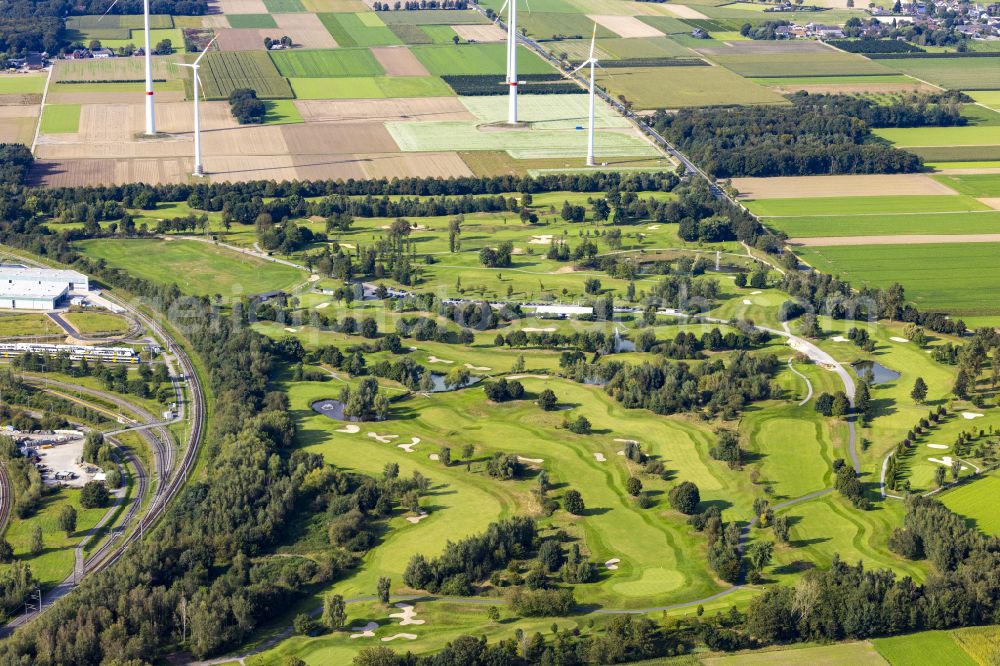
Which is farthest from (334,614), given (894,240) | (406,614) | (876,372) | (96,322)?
(894,240)

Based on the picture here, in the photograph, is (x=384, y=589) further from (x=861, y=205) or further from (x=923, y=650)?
Answer: (x=861, y=205)

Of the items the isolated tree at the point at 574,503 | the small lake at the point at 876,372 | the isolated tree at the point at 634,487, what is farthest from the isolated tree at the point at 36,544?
the small lake at the point at 876,372

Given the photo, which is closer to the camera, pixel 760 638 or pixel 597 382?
pixel 760 638

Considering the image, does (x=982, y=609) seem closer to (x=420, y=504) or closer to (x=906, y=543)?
(x=906, y=543)

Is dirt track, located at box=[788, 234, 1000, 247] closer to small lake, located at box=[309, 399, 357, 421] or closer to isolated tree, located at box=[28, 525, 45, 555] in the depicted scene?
small lake, located at box=[309, 399, 357, 421]

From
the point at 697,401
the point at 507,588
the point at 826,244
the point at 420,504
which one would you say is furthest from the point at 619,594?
the point at 826,244

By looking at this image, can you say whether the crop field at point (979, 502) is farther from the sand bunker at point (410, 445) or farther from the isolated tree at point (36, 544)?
the isolated tree at point (36, 544)

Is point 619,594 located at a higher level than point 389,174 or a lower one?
lower
